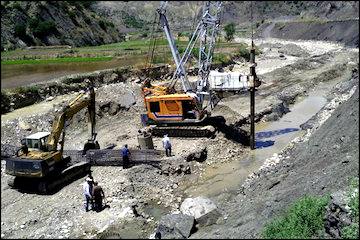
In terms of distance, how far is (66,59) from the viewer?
44.6 meters

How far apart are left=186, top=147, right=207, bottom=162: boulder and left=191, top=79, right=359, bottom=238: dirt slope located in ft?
11.4

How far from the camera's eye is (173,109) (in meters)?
24.6

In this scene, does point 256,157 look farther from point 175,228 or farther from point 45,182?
point 45,182

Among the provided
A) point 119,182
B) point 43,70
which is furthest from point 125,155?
point 43,70

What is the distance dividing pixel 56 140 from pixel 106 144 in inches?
236

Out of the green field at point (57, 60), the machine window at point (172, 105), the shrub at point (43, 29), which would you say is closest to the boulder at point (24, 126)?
the machine window at point (172, 105)

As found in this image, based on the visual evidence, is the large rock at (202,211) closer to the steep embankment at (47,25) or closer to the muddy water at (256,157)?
the muddy water at (256,157)

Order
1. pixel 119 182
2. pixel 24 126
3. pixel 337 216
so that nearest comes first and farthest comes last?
pixel 337 216 < pixel 119 182 < pixel 24 126

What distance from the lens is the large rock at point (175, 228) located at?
14078 mm

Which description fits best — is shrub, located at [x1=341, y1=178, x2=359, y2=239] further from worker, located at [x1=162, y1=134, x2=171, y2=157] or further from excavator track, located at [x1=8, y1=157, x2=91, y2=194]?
excavator track, located at [x1=8, y1=157, x2=91, y2=194]

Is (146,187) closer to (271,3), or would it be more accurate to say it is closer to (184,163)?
(184,163)

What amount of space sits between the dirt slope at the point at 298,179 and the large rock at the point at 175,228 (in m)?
0.36

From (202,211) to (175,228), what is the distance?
151cm

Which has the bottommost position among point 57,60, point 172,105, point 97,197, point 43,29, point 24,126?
point 97,197
